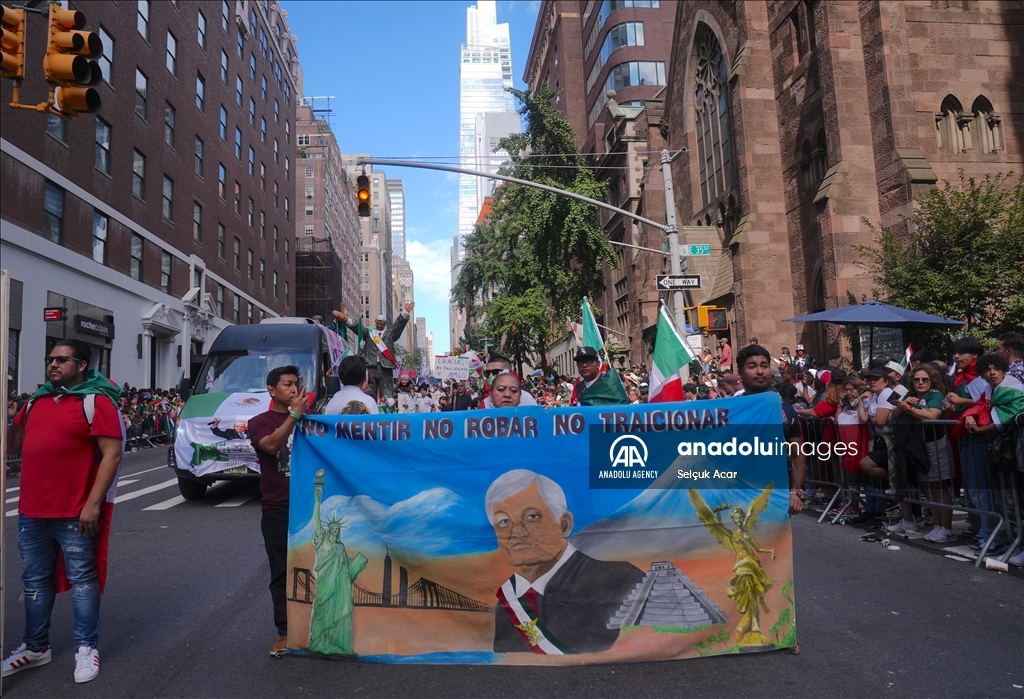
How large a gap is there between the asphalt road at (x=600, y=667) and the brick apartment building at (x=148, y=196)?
18.8 meters

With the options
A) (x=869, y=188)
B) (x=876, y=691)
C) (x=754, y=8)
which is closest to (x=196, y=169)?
(x=754, y=8)

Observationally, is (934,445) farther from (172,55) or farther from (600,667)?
(172,55)

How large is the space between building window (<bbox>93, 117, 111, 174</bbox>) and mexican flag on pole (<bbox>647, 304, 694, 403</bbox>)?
84.9ft

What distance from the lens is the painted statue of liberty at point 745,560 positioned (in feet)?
14.7

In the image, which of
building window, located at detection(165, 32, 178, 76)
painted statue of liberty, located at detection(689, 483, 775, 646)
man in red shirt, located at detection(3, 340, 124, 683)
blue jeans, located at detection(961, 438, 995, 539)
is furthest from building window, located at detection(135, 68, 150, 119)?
painted statue of liberty, located at detection(689, 483, 775, 646)

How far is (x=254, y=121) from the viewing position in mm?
50438

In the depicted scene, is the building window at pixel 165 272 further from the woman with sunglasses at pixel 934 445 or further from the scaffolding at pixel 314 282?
the scaffolding at pixel 314 282

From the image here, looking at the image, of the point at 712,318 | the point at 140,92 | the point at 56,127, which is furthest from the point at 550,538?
the point at 140,92

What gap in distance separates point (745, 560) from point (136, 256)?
105 feet

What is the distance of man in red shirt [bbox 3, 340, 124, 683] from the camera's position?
446 cm

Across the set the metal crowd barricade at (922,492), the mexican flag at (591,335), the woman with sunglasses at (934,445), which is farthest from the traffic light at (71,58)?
the metal crowd barricade at (922,492)

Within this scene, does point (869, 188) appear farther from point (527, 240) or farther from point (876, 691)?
point (876, 691)

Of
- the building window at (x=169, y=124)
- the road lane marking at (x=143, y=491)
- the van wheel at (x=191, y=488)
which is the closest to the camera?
the van wheel at (x=191, y=488)

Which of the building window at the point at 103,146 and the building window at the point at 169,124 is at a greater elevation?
the building window at the point at 169,124
